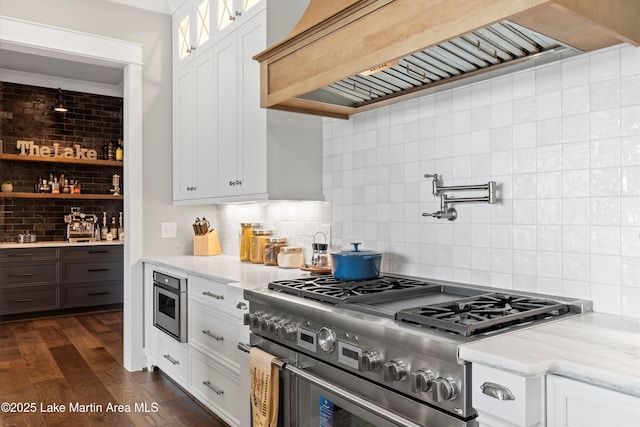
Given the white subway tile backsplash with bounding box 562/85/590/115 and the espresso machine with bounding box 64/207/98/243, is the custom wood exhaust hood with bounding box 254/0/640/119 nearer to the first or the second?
the white subway tile backsplash with bounding box 562/85/590/115

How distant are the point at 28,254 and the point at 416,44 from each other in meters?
5.36

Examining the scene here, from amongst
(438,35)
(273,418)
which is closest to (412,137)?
(438,35)

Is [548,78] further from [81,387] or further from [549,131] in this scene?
[81,387]

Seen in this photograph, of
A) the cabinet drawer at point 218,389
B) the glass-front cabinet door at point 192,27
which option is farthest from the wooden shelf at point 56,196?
the cabinet drawer at point 218,389

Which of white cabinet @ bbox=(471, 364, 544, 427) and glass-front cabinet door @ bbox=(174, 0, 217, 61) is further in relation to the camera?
glass-front cabinet door @ bbox=(174, 0, 217, 61)

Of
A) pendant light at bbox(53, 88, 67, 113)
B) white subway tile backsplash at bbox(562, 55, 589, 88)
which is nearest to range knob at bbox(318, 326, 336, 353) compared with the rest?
white subway tile backsplash at bbox(562, 55, 589, 88)

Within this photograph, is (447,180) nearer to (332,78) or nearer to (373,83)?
(373,83)

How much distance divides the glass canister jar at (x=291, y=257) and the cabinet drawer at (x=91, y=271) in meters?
3.77

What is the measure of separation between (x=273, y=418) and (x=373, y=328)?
0.76 metres

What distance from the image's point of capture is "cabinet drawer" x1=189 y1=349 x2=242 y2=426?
8.05 feet

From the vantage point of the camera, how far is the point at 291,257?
290 cm

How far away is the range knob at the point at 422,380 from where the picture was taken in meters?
1.32

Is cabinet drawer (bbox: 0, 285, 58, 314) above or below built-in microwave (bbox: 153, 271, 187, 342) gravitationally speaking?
below

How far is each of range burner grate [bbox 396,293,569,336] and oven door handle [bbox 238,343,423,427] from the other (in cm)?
29
